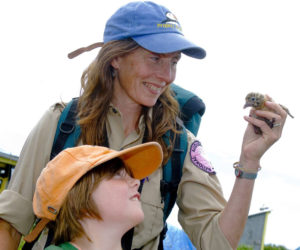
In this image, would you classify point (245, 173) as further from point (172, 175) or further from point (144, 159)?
point (144, 159)

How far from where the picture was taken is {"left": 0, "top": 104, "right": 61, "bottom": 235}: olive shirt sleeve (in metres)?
3.11

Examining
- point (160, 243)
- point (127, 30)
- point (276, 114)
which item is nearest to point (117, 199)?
point (160, 243)

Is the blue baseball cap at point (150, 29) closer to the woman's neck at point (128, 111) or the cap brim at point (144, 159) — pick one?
the woman's neck at point (128, 111)

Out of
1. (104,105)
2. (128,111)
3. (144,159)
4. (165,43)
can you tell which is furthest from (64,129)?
(165,43)

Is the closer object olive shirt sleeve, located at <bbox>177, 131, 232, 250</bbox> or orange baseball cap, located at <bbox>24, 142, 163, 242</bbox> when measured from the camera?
orange baseball cap, located at <bbox>24, 142, 163, 242</bbox>

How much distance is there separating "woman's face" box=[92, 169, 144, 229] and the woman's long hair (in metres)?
0.60

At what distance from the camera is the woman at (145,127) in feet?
10.0

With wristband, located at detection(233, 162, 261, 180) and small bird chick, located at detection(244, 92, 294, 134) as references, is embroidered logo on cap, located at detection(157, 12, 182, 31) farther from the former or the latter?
wristband, located at detection(233, 162, 261, 180)

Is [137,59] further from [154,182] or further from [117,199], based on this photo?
[117,199]

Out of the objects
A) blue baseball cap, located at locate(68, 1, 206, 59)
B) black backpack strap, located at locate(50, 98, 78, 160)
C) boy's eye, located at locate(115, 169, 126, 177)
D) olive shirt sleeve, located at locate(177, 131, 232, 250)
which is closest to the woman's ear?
blue baseball cap, located at locate(68, 1, 206, 59)

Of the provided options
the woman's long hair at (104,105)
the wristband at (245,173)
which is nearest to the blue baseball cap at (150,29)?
the woman's long hair at (104,105)

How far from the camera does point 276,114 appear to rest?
8.75 feet

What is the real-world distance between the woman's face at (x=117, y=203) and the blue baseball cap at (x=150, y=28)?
1.08m

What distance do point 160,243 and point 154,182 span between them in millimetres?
513
